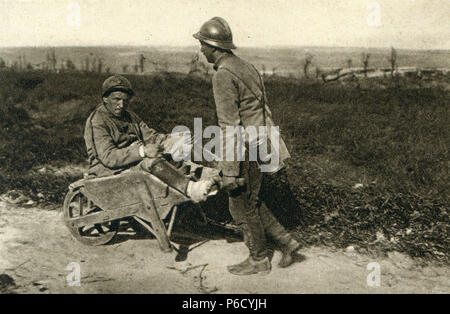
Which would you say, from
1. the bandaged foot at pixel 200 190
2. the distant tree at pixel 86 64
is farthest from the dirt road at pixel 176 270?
the distant tree at pixel 86 64

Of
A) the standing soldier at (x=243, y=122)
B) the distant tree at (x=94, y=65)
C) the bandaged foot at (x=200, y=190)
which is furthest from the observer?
the distant tree at (x=94, y=65)

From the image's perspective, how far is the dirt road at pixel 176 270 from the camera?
3535 millimetres

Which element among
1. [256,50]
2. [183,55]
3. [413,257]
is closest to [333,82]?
[256,50]

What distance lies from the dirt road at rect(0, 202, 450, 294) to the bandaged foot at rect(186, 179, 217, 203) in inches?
26.1

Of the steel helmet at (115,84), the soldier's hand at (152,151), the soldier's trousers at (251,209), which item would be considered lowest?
the soldier's trousers at (251,209)

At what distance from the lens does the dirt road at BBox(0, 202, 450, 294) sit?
3.54 metres

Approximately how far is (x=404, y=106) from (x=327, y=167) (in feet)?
10.7

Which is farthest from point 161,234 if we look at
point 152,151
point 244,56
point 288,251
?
point 244,56

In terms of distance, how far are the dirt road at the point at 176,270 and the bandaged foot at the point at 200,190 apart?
0.66m

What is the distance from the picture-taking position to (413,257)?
13.2 feet

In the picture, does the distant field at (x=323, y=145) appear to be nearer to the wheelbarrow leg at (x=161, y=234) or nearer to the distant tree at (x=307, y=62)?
the distant tree at (x=307, y=62)

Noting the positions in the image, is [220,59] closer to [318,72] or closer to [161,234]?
[161,234]

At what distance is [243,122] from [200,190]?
0.69 metres

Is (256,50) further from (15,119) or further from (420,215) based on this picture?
(420,215)
